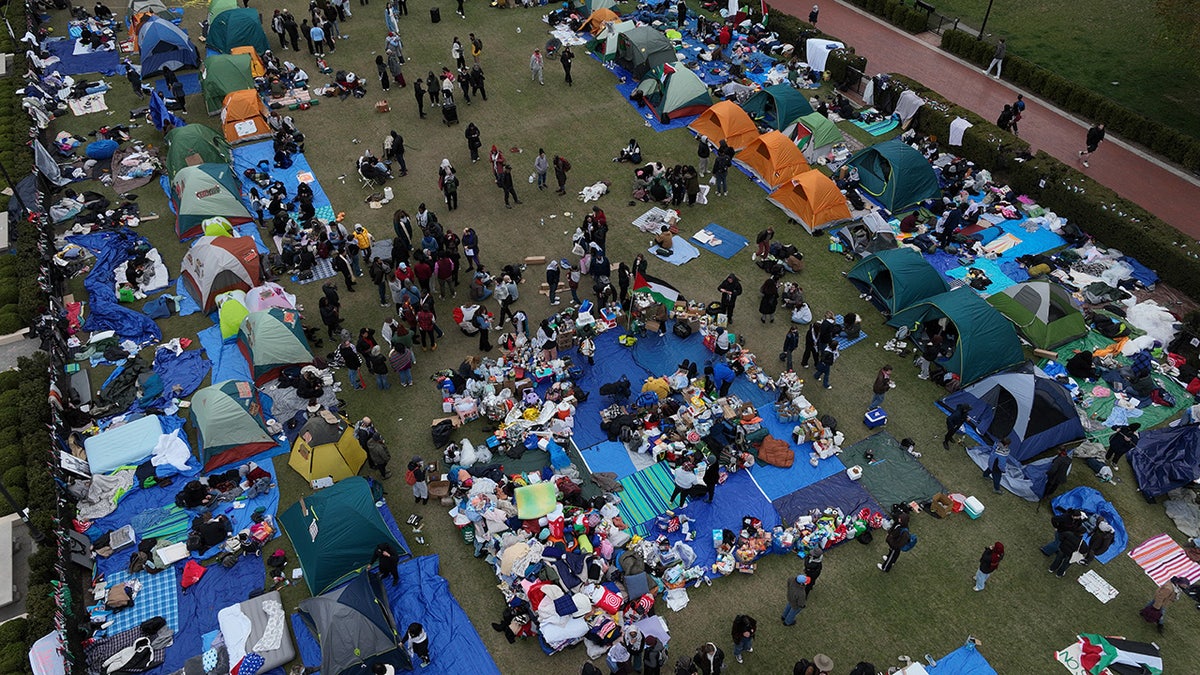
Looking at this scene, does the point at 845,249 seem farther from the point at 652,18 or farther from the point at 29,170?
the point at 29,170

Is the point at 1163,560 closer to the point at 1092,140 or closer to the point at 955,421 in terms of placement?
the point at 955,421

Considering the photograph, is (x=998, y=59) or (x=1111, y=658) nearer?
(x=1111, y=658)

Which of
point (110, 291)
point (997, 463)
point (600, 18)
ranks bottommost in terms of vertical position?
point (110, 291)

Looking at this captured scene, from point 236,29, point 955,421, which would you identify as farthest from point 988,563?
point 236,29

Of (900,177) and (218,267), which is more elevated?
(900,177)

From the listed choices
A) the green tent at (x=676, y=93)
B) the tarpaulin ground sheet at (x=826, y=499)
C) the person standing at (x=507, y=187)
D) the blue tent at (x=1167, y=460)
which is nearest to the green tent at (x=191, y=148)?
the person standing at (x=507, y=187)

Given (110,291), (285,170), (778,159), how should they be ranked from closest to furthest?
1. (110,291)
2. (778,159)
3. (285,170)

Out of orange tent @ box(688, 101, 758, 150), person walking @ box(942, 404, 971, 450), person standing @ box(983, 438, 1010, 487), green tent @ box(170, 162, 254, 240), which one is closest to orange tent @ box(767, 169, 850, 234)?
orange tent @ box(688, 101, 758, 150)

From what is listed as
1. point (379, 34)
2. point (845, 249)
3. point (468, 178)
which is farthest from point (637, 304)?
point (379, 34)
